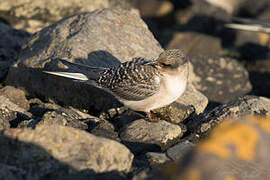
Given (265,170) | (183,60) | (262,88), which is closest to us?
(265,170)

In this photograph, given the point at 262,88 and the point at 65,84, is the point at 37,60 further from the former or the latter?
the point at 262,88

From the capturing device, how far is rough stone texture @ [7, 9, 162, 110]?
7.31 metres

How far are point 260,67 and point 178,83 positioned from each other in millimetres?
6866

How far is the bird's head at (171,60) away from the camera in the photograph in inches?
238

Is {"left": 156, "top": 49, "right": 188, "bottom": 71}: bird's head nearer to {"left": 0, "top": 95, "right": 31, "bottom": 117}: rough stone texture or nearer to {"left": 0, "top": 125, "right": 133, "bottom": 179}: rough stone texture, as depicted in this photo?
{"left": 0, "top": 125, "right": 133, "bottom": 179}: rough stone texture

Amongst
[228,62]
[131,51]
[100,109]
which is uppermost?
[131,51]

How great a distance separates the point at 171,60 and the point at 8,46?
4.31 meters

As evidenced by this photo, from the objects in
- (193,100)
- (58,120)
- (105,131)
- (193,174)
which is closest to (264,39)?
(193,100)

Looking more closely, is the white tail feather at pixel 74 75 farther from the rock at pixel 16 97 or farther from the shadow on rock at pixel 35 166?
the shadow on rock at pixel 35 166

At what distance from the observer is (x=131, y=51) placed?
784 cm

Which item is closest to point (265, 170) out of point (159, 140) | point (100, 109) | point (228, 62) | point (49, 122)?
point (159, 140)

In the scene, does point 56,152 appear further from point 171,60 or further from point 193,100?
point 193,100

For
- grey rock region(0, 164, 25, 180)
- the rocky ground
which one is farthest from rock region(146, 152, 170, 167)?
grey rock region(0, 164, 25, 180)

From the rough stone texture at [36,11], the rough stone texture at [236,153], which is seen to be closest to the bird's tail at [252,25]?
the rough stone texture at [36,11]
